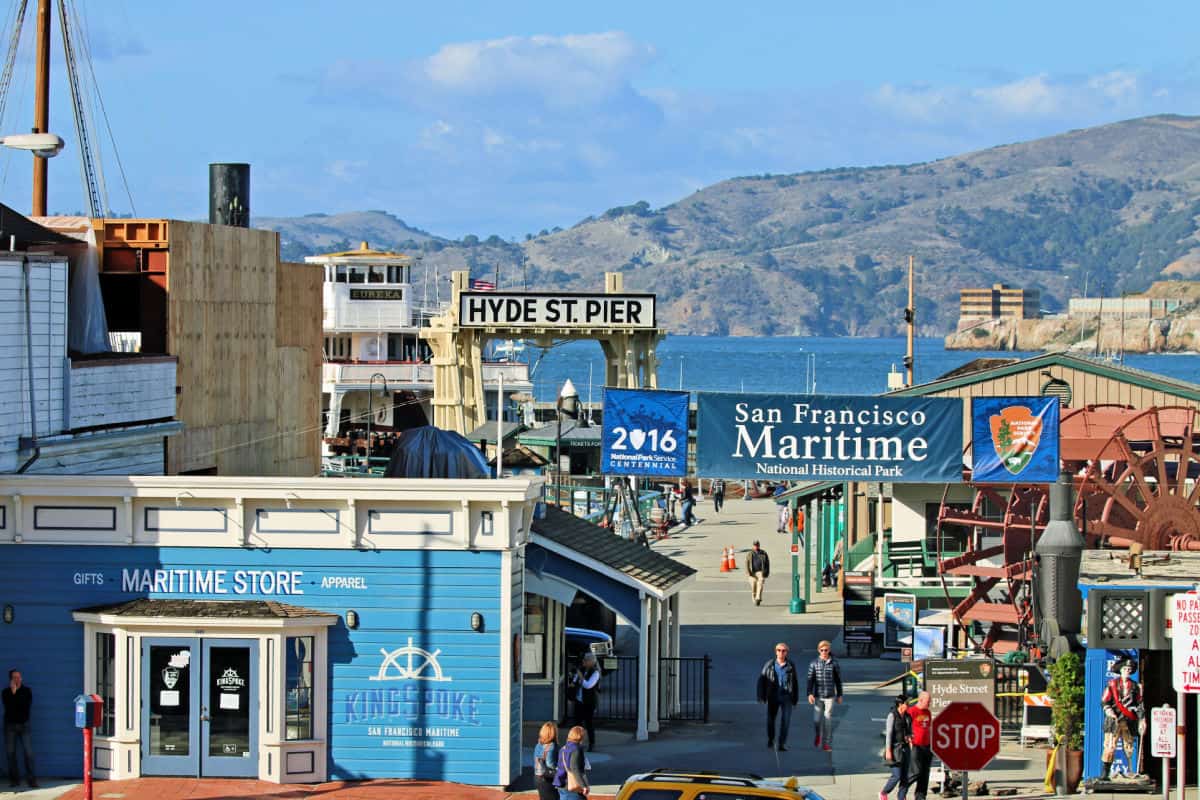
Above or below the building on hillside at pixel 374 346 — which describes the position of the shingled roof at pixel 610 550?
below

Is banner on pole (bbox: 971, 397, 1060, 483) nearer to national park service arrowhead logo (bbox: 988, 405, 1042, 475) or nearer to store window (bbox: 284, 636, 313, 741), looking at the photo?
national park service arrowhead logo (bbox: 988, 405, 1042, 475)

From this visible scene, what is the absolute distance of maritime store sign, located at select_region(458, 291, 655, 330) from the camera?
3803cm

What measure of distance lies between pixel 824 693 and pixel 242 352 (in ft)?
33.1

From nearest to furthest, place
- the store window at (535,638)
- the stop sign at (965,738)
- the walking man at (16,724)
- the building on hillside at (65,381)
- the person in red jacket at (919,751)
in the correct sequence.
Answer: the stop sign at (965,738)
the person in red jacket at (919,751)
the walking man at (16,724)
the building on hillside at (65,381)
the store window at (535,638)

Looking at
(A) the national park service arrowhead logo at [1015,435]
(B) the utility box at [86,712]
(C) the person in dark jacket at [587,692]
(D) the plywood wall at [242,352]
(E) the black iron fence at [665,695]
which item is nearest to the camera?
(B) the utility box at [86,712]

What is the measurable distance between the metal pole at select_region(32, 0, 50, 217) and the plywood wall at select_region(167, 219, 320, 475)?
528cm

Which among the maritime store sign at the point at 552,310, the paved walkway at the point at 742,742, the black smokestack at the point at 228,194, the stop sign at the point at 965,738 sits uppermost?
the black smokestack at the point at 228,194

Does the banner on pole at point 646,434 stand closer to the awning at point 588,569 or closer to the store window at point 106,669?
the awning at point 588,569

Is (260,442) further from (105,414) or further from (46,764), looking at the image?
(46,764)

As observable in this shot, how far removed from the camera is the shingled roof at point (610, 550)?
82.7 ft

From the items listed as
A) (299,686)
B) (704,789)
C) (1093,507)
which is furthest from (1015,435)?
(704,789)

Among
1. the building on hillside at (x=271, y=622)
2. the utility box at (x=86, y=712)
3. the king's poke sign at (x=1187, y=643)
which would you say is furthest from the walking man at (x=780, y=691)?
the utility box at (x=86, y=712)

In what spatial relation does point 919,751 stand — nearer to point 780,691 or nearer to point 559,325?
point 780,691

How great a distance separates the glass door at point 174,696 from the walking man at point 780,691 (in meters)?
7.30
